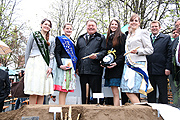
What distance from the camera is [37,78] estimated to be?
257cm

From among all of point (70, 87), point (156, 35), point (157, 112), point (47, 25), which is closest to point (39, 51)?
point (47, 25)

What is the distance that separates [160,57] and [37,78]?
2.24 m

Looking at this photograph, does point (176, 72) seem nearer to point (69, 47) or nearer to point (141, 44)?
point (141, 44)

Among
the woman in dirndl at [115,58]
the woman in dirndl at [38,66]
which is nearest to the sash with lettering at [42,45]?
the woman in dirndl at [38,66]

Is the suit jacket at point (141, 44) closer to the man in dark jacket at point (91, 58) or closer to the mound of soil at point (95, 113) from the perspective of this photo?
the man in dark jacket at point (91, 58)

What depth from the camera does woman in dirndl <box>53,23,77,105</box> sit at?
285 centimetres

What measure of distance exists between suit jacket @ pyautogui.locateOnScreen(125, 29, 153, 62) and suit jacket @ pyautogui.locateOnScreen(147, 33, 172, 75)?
56 centimetres

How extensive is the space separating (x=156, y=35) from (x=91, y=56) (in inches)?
57.5

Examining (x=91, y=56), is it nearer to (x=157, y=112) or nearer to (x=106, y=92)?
(x=106, y=92)

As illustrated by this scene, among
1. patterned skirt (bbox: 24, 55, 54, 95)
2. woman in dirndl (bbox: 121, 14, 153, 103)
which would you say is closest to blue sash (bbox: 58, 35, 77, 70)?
Result: patterned skirt (bbox: 24, 55, 54, 95)

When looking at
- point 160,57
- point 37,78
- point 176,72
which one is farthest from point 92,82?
point 176,72

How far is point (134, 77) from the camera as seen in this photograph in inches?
96.0

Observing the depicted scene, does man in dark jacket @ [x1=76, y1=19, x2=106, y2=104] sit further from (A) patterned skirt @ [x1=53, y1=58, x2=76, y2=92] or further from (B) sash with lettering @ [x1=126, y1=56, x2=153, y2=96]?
(B) sash with lettering @ [x1=126, y1=56, x2=153, y2=96]

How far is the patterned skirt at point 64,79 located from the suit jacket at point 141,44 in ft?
3.55
